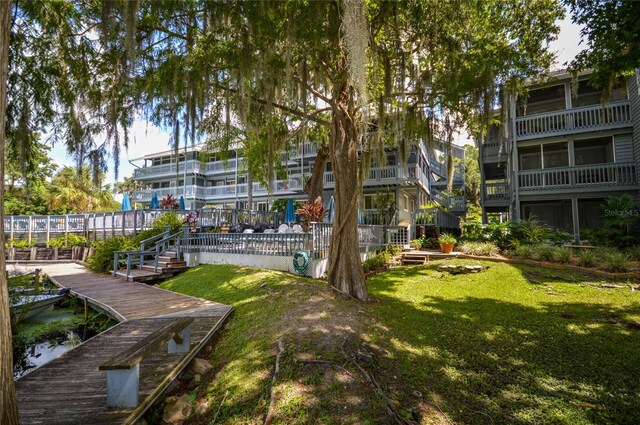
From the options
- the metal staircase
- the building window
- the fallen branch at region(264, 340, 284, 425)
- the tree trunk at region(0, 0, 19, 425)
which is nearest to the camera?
the tree trunk at region(0, 0, 19, 425)

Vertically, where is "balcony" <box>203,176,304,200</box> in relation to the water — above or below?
above

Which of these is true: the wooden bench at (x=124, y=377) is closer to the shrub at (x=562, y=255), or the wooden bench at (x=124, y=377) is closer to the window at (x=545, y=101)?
the shrub at (x=562, y=255)

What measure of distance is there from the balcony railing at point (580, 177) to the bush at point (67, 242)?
75.8 feet

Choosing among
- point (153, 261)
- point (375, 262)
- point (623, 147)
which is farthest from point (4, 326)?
point (623, 147)

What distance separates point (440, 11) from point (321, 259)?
699 cm

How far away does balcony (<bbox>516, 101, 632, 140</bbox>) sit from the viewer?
42.9 ft

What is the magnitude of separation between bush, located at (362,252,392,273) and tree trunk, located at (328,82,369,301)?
12.5ft

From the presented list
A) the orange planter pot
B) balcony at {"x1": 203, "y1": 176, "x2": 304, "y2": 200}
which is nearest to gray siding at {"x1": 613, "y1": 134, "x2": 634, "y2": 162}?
the orange planter pot

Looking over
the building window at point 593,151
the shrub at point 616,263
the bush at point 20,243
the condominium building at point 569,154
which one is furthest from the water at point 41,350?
the building window at point 593,151

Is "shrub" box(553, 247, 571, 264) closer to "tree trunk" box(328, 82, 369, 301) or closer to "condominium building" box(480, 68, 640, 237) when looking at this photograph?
"condominium building" box(480, 68, 640, 237)

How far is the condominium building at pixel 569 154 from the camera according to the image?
42.1 feet

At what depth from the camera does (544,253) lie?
970 centimetres

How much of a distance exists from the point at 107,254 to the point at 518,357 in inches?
570

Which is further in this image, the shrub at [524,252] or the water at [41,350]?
the shrub at [524,252]
